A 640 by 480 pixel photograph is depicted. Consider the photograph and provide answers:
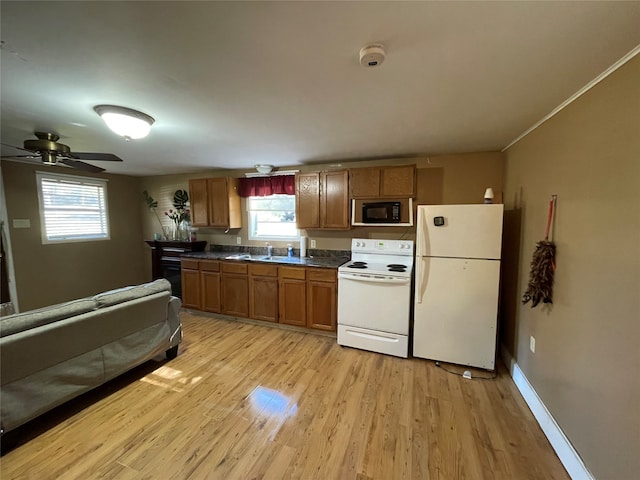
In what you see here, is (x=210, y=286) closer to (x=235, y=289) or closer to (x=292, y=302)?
(x=235, y=289)

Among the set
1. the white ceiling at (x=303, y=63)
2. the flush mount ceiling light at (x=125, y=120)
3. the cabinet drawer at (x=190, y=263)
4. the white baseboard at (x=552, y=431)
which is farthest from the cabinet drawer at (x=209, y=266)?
the white baseboard at (x=552, y=431)

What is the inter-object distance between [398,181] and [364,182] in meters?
0.42

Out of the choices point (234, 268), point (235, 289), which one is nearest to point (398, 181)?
point (234, 268)

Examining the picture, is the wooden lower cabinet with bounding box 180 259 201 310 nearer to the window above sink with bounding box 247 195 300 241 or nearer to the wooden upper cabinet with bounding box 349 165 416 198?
the window above sink with bounding box 247 195 300 241

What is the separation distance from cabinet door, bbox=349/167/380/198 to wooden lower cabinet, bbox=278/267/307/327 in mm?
1251

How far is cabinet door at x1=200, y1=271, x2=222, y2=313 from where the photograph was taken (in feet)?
13.2

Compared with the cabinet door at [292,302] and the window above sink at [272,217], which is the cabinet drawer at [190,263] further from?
the cabinet door at [292,302]

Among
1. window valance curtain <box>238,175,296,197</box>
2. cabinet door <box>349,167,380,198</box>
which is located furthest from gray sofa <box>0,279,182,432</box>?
cabinet door <box>349,167,380,198</box>

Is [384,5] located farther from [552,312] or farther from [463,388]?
[463,388]

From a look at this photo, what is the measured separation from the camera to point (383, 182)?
11.1 feet

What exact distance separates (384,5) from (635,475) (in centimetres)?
222

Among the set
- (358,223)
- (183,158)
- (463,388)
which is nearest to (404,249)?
(358,223)

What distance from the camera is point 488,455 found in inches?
67.6

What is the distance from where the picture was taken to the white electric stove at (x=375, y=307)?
9.53 ft
